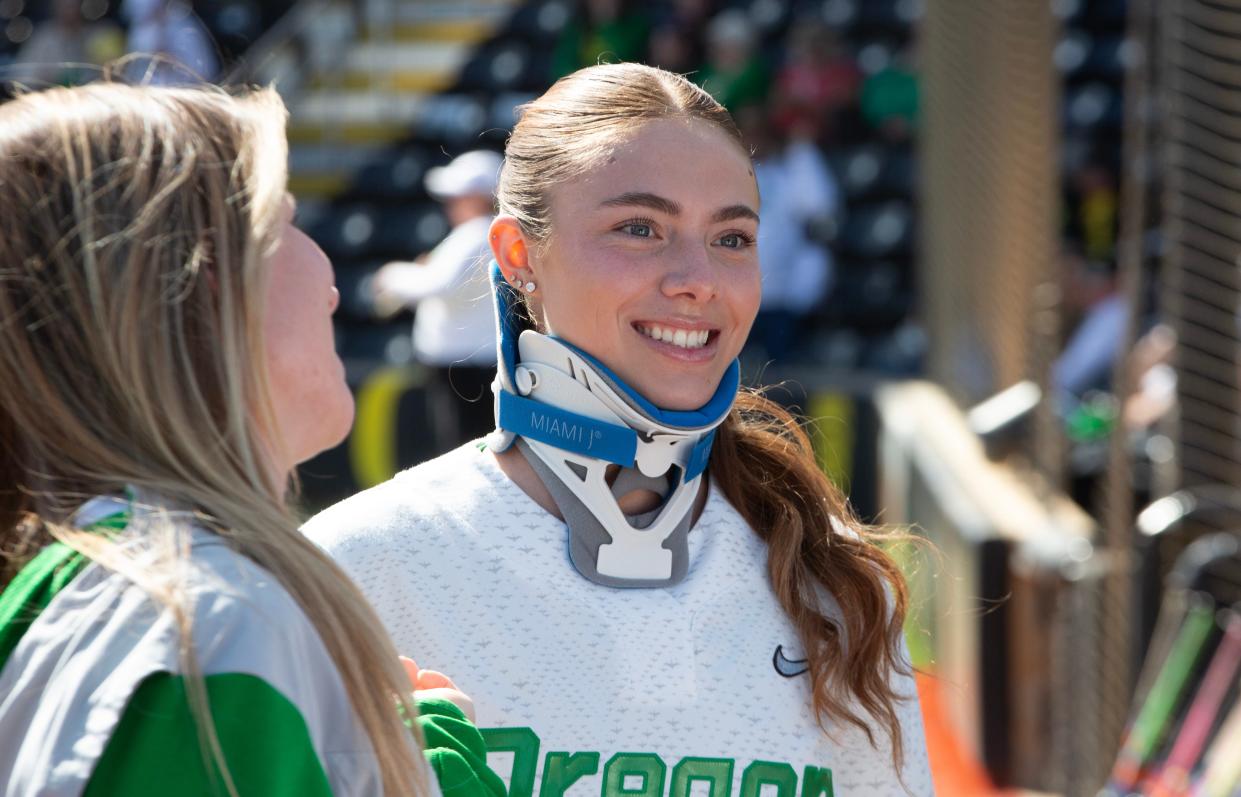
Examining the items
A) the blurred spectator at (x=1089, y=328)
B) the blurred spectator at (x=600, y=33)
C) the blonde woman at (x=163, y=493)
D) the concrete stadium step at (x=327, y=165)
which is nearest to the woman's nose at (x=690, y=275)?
the blonde woman at (x=163, y=493)

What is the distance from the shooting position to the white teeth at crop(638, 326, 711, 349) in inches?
74.3

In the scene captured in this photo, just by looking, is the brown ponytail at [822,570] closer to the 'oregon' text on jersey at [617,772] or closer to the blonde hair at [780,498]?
the blonde hair at [780,498]

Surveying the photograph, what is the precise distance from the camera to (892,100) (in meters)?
10.7

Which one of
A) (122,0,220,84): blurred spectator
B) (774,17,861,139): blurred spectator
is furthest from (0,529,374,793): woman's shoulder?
(122,0,220,84): blurred spectator

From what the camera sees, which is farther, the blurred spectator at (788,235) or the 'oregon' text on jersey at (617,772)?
the blurred spectator at (788,235)

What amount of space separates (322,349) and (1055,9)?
13.3 ft

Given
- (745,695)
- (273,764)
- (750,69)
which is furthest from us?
(750,69)

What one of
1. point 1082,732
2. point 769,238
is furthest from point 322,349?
point 769,238

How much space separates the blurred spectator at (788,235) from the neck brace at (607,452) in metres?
7.46

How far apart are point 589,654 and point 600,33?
9.75 metres

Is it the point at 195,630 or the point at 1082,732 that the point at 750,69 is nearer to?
the point at 1082,732

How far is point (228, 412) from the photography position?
1.20m

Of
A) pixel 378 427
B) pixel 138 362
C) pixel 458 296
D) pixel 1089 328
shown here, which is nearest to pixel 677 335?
pixel 138 362

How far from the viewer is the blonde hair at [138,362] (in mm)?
1166
